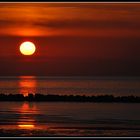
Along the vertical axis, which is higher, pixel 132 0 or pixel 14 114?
pixel 132 0

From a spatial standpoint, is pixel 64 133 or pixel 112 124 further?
pixel 112 124

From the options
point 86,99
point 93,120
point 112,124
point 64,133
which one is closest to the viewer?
point 64,133

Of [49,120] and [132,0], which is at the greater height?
[132,0]

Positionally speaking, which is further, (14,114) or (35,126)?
(14,114)

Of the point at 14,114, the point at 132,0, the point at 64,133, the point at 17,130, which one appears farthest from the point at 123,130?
the point at 14,114

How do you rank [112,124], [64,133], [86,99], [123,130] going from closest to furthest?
[64,133]
[123,130]
[112,124]
[86,99]

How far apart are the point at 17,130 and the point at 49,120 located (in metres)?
4.90

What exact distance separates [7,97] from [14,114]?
1722 centimetres

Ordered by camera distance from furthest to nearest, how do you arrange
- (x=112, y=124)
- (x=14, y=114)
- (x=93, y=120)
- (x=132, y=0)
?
1. (x=14, y=114)
2. (x=93, y=120)
3. (x=112, y=124)
4. (x=132, y=0)

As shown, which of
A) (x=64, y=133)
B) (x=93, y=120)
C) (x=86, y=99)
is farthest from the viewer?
(x=86, y=99)

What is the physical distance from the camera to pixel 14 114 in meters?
30.9

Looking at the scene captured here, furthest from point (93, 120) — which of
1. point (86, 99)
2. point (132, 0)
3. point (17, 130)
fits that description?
point (86, 99)

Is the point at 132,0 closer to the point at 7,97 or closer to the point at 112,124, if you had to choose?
the point at 112,124

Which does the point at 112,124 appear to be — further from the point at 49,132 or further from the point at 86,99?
the point at 86,99
